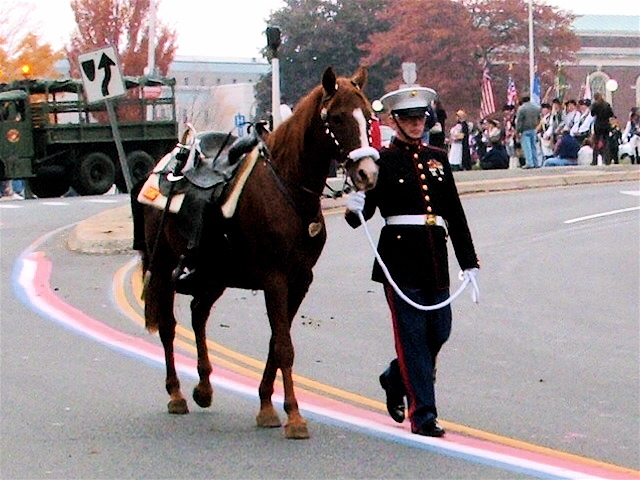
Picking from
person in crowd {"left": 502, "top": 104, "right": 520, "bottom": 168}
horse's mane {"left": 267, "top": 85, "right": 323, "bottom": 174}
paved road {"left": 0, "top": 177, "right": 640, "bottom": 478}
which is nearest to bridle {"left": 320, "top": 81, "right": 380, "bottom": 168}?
horse's mane {"left": 267, "top": 85, "right": 323, "bottom": 174}

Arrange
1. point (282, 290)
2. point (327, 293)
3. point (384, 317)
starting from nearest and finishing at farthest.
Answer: point (282, 290) → point (384, 317) → point (327, 293)

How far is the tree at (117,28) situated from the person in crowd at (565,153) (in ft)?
66.2

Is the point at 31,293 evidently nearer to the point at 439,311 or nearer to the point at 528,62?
the point at 439,311

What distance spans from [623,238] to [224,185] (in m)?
12.0

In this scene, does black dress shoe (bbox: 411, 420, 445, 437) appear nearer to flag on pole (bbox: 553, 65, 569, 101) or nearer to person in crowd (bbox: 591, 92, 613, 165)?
person in crowd (bbox: 591, 92, 613, 165)

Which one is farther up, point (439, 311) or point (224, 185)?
point (224, 185)

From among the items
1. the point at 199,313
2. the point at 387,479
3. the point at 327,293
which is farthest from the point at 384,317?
the point at 387,479

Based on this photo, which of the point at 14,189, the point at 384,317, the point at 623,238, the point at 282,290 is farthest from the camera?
the point at 14,189

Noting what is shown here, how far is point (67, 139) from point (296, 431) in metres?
27.9

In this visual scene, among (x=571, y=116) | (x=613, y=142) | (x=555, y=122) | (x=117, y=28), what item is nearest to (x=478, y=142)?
(x=555, y=122)

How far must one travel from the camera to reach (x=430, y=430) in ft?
26.1

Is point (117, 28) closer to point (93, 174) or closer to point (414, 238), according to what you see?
point (93, 174)

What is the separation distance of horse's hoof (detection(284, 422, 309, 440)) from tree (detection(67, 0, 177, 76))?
138 ft

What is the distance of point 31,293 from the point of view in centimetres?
1495
